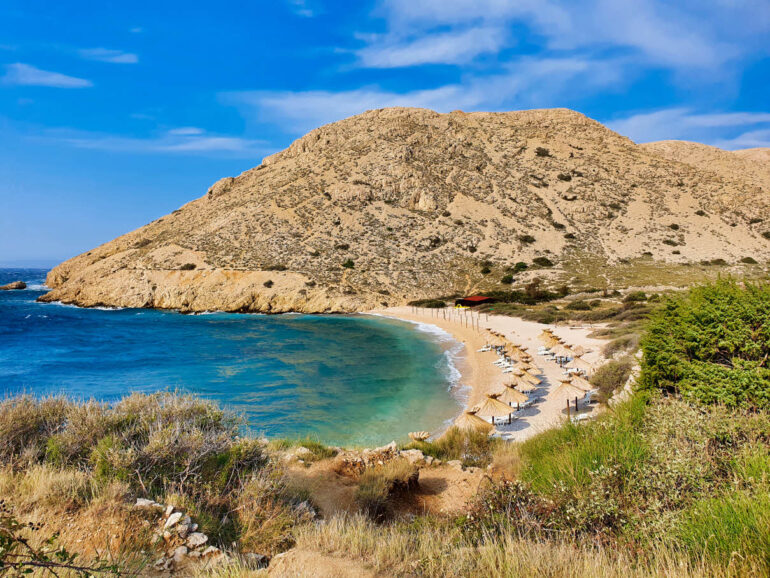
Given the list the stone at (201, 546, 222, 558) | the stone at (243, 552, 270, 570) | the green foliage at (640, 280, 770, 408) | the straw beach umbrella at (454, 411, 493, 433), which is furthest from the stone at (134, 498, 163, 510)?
the straw beach umbrella at (454, 411, 493, 433)

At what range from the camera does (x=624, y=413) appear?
699 cm

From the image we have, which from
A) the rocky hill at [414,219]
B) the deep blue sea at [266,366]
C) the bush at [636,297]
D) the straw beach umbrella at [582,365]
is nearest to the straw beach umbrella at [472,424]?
the deep blue sea at [266,366]

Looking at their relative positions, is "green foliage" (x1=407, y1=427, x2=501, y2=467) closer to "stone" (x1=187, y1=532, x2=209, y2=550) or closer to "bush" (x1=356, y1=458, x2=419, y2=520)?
"bush" (x1=356, y1=458, x2=419, y2=520)

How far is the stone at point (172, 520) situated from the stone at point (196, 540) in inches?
11.2

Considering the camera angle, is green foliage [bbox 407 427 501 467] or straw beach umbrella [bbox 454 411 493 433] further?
straw beach umbrella [bbox 454 411 493 433]

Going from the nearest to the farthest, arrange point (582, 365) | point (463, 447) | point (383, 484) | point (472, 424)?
point (383, 484)
point (463, 447)
point (472, 424)
point (582, 365)

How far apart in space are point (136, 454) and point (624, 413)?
313 inches

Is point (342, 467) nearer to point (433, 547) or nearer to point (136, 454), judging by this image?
point (136, 454)

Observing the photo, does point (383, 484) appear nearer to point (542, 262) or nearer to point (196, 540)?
point (196, 540)

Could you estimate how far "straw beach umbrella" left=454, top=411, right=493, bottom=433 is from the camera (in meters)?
12.6

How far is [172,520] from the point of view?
437 cm

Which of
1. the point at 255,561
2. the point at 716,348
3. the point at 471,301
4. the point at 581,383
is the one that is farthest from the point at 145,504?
the point at 471,301

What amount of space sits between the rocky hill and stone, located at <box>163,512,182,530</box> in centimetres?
4464

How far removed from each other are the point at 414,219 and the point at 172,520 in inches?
2375
